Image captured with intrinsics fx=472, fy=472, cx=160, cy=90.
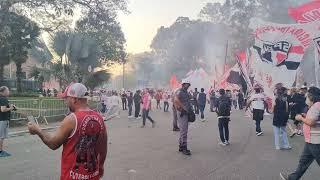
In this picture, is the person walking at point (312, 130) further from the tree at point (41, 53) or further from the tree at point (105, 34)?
the tree at point (41, 53)

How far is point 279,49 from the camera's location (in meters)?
Answer: 19.8

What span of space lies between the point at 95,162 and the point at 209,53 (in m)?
74.8

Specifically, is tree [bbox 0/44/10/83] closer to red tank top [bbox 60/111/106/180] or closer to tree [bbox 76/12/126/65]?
tree [bbox 76/12/126/65]

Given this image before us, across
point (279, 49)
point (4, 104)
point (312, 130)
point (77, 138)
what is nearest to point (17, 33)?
point (279, 49)

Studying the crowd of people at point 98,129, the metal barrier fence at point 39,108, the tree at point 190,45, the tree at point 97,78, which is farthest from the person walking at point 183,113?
the tree at point 190,45

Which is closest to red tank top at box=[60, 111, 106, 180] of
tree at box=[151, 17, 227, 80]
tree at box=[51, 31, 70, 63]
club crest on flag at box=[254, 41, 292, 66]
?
club crest on flag at box=[254, 41, 292, 66]

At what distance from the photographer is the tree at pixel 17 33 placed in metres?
24.3

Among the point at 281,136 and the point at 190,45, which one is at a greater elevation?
the point at 190,45

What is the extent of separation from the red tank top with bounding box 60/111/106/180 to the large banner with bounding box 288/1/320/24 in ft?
43.7

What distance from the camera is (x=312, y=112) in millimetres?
7121

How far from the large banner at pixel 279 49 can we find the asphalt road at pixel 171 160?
589 cm

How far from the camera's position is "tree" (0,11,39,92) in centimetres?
2427

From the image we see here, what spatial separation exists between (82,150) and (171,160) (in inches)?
235

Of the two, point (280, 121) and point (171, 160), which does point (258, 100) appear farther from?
point (171, 160)
